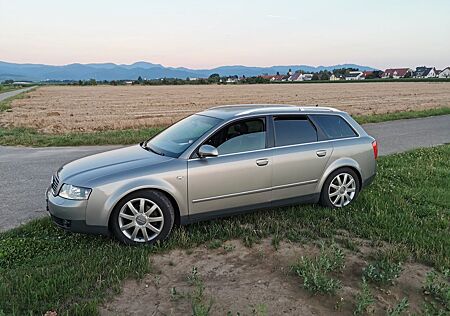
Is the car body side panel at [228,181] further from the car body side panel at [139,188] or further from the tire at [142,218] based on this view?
the tire at [142,218]

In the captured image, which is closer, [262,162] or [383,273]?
[383,273]

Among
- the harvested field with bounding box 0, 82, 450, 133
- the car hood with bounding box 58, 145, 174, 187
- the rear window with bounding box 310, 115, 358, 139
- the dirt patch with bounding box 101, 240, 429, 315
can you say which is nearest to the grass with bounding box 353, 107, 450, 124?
the harvested field with bounding box 0, 82, 450, 133

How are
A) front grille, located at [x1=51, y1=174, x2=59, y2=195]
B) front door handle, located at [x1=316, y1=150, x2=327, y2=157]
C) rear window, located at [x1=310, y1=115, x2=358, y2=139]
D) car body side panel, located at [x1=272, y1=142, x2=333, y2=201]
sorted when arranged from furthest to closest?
1. rear window, located at [x1=310, y1=115, x2=358, y2=139]
2. front door handle, located at [x1=316, y1=150, x2=327, y2=157]
3. car body side panel, located at [x1=272, y1=142, x2=333, y2=201]
4. front grille, located at [x1=51, y1=174, x2=59, y2=195]

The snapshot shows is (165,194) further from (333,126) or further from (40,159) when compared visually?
(40,159)

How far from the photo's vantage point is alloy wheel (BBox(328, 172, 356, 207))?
5074 mm

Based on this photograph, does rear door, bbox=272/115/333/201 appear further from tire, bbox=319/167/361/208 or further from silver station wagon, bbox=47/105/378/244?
tire, bbox=319/167/361/208

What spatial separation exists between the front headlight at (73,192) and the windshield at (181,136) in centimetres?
101

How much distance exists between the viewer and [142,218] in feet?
13.0

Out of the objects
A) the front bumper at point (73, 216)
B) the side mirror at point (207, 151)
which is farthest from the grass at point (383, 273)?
A: the front bumper at point (73, 216)

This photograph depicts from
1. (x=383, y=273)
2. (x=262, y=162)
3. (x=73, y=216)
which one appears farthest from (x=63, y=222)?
(x=383, y=273)

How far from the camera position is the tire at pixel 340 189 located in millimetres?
5039

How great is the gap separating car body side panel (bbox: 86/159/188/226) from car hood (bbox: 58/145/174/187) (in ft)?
0.41

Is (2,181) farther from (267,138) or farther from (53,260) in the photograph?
(267,138)

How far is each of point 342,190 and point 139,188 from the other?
112 inches
